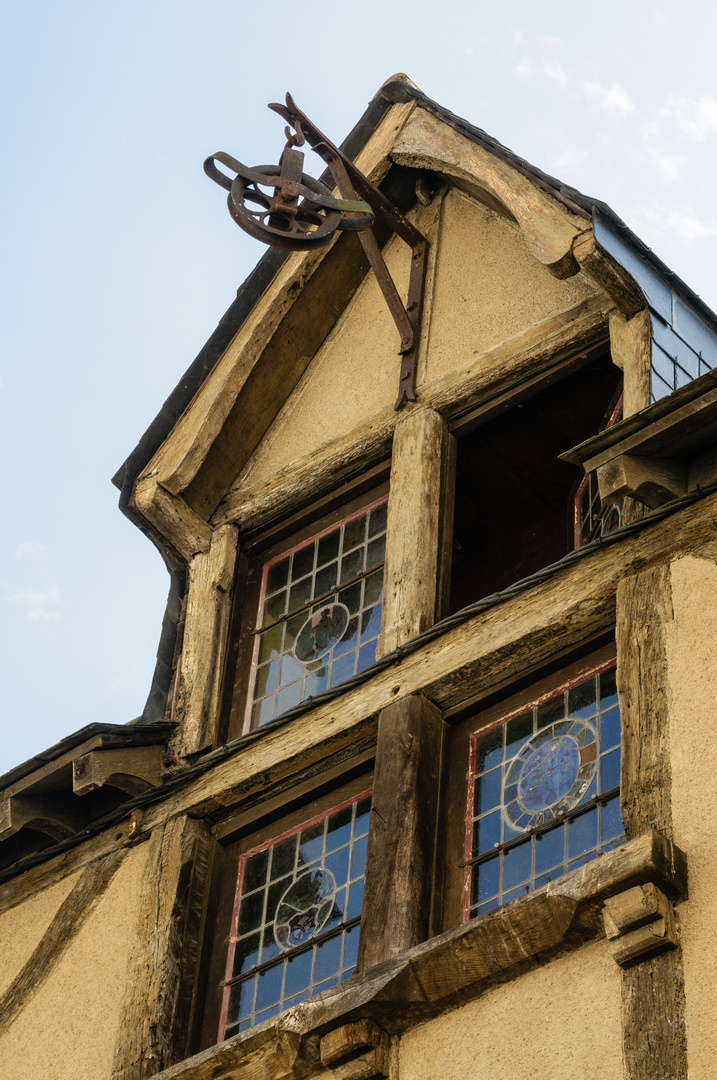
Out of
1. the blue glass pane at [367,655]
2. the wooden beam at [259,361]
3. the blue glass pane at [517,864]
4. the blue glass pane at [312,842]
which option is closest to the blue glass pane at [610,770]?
the blue glass pane at [517,864]

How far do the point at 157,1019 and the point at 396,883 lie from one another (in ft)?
3.51

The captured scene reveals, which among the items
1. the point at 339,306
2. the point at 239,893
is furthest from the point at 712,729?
the point at 339,306

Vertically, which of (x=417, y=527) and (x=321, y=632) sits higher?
(x=417, y=527)

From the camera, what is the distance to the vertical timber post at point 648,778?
477 centimetres

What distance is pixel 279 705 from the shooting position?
7.25 metres

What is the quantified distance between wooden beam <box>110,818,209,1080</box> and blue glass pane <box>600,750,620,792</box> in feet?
5.69

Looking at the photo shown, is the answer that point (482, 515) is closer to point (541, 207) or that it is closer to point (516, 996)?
point (541, 207)

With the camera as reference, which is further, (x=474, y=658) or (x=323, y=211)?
(x=323, y=211)

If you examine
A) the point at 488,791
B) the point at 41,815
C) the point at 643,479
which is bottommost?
the point at 488,791

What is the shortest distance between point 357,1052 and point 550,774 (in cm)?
113

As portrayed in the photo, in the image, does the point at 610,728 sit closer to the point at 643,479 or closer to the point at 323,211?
the point at 643,479

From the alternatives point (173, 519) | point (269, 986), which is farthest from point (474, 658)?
point (173, 519)

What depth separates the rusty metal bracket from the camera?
6945 millimetres

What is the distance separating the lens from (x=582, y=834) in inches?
225
